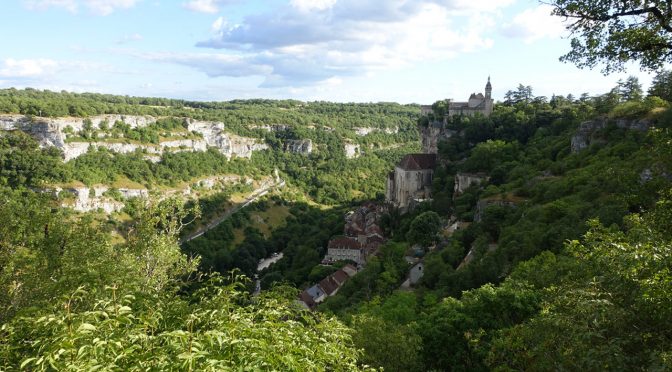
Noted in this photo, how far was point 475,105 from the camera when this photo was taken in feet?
249

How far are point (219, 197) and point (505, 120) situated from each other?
54998mm

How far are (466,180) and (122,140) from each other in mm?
68148

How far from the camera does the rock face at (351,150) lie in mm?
138000

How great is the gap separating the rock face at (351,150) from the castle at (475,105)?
60296 millimetres

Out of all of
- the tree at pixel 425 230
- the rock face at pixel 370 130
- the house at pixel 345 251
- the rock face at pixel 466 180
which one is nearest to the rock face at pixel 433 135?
the rock face at pixel 466 180

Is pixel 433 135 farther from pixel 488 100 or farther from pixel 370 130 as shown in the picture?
pixel 370 130

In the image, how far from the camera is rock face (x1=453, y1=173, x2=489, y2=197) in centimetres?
5244

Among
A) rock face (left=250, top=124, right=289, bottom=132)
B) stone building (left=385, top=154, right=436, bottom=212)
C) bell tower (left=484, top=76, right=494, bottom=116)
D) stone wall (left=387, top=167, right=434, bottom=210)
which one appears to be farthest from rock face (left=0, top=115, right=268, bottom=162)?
bell tower (left=484, top=76, right=494, bottom=116)

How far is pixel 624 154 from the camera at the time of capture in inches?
1454

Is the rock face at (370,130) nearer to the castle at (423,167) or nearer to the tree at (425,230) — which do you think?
the castle at (423,167)

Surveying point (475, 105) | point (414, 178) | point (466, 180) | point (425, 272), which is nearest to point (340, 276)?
point (425, 272)

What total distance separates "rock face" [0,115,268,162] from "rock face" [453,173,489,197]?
62758 millimetres

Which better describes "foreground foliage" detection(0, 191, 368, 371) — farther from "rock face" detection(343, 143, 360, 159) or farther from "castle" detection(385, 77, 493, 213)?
"rock face" detection(343, 143, 360, 159)

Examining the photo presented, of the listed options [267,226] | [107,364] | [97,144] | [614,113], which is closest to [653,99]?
[614,113]
